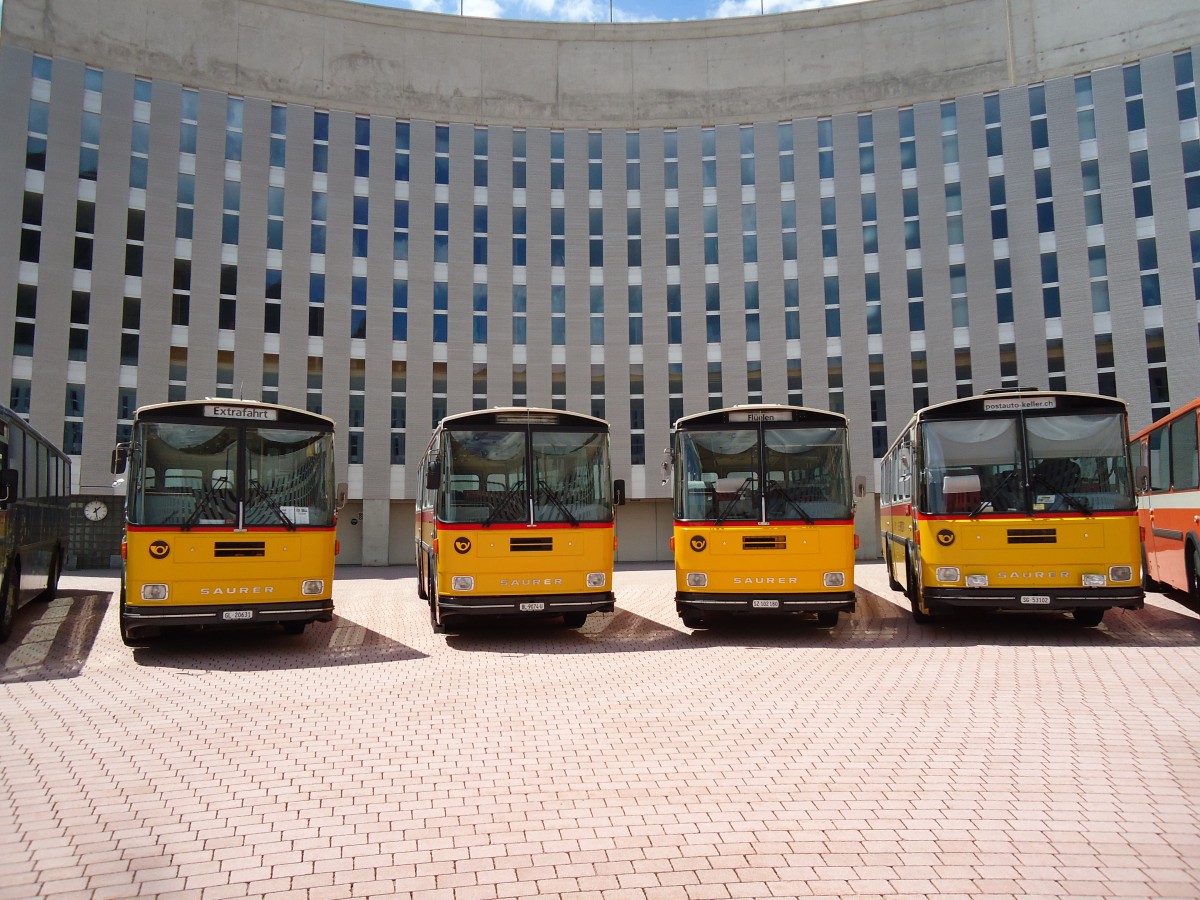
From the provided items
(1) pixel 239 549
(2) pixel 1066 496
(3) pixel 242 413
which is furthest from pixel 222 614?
(2) pixel 1066 496

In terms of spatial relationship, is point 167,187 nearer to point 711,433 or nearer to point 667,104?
point 667,104

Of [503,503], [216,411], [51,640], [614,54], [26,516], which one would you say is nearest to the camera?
[216,411]

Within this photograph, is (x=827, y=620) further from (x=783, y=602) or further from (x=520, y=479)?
(x=520, y=479)

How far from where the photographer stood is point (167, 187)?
123 ft

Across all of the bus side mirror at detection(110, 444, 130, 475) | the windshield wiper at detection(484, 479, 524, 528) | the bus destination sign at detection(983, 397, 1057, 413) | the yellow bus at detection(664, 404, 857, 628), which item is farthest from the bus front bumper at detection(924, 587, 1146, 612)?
the bus side mirror at detection(110, 444, 130, 475)

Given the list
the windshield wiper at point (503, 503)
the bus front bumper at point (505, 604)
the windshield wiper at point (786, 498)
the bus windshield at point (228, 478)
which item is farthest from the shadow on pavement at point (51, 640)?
the windshield wiper at point (786, 498)

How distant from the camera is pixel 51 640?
1291 centimetres

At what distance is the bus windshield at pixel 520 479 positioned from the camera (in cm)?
1209

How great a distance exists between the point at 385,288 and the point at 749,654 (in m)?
33.1

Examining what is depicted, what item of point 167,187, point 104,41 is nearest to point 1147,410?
point 167,187

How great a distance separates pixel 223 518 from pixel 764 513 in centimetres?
714

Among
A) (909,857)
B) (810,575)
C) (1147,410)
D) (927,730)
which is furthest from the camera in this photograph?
(1147,410)

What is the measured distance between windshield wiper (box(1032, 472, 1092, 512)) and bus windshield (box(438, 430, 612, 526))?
586cm

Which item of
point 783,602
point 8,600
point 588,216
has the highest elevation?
point 588,216
